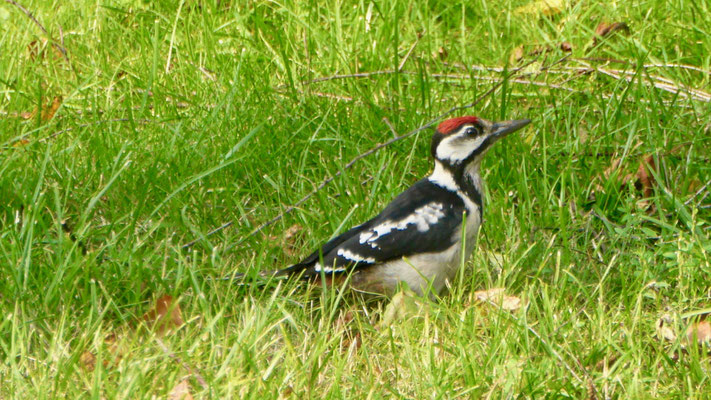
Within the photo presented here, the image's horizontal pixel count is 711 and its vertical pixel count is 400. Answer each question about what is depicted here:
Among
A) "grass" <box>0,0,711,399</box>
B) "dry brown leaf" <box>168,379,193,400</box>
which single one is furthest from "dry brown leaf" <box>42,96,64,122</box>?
"dry brown leaf" <box>168,379,193,400</box>

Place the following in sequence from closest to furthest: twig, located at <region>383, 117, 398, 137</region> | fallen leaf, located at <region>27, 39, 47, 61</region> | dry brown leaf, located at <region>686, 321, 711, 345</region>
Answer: dry brown leaf, located at <region>686, 321, 711, 345</region> < twig, located at <region>383, 117, 398, 137</region> < fallen leaf, located at <region>27, 39, 47, 61</region>

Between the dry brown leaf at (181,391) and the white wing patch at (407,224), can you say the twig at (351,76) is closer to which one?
the white wing patch at (407,224)

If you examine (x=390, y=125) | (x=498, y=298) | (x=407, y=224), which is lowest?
(x=498, y=298)

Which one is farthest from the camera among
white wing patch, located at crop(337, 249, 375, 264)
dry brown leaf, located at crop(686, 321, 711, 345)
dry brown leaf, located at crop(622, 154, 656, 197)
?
dry brown leaf, located at crop(622, 154, 656, 197)

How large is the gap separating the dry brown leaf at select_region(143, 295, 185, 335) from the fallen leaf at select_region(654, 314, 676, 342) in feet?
6.38

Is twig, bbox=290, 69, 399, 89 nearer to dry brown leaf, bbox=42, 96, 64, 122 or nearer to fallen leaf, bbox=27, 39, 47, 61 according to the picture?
dry brown leaf, bbox=42, 96, 64, 122

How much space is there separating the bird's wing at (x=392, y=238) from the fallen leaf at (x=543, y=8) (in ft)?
8.92

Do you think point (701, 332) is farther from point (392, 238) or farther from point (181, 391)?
point (181, 391)

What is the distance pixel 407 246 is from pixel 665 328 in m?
1.17

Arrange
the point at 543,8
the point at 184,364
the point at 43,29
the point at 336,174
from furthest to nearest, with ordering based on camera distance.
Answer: the point at 543,8 → the point at 43,29 → the point at 336,174 → the point at 184,364

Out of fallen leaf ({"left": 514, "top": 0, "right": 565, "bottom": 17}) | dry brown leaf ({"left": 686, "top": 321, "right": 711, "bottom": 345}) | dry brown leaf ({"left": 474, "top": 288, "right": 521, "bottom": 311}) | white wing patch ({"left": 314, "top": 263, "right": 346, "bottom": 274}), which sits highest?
fallen leaf ({"left": 514, "top": 0, "right": 565, "bottom": 17})

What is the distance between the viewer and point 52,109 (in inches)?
247

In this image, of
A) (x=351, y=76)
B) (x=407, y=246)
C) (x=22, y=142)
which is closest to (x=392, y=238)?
(x=407, y=246)

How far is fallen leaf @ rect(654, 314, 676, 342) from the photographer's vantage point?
155 inches
